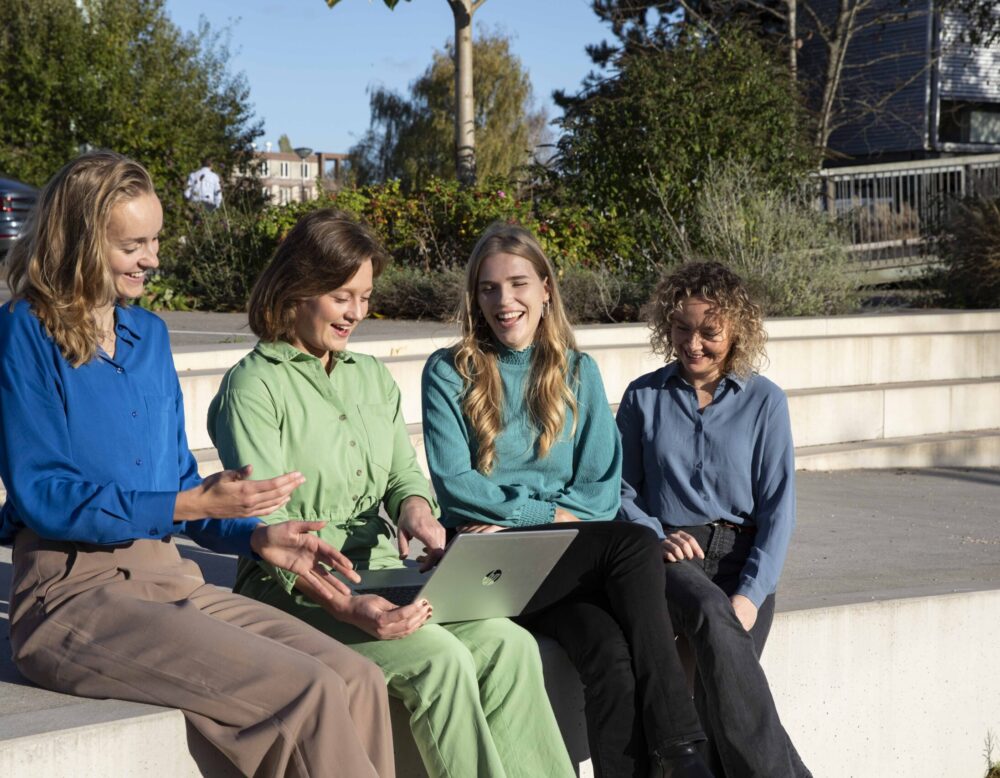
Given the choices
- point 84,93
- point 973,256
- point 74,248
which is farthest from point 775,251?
point 84,93

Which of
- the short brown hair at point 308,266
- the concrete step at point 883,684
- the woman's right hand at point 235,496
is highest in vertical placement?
the short brown hair at point 308,266

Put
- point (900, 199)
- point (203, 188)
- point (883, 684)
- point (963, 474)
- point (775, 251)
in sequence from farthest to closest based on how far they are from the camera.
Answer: point (900, 199) < point (203, 188) < point (775, 251) < point (963, 474) < point (883, 684)

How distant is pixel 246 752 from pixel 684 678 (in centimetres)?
103

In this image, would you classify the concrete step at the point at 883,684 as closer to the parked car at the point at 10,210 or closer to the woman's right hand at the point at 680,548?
the woman's right hand at the point at 680,548

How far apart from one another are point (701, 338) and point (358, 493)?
3.81 ft

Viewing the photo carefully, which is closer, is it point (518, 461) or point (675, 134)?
point (518, 461)

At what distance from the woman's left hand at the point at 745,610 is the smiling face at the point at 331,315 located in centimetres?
120

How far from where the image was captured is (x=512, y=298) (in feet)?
11.5

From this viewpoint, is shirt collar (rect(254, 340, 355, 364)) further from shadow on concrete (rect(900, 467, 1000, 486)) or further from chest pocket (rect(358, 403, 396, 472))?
shadow on concrete (rect(900, 467, 1000, 486))

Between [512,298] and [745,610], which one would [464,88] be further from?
[745,610]

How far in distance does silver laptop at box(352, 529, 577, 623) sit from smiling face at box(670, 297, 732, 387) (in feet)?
3.17

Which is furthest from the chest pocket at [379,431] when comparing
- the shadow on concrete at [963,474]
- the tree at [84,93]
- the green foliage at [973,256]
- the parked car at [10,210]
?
the tree at [84,93]

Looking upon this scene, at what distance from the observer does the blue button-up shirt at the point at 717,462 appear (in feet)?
11.7

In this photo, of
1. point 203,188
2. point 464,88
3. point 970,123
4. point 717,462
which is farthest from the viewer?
point 970,123
